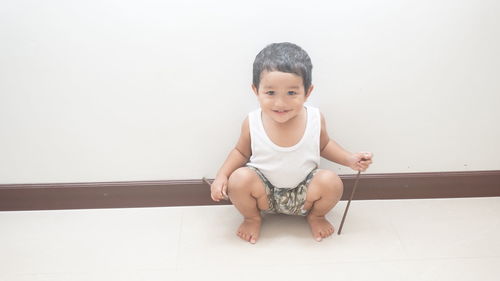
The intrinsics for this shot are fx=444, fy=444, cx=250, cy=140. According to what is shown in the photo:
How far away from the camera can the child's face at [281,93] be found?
114cm

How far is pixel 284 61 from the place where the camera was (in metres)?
1.13

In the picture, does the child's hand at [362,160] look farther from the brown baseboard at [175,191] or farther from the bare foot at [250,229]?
the bare foot at [250,229]

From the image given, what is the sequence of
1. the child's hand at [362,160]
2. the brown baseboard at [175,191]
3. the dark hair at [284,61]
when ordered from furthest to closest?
the brown baseboard at [175,191]
the child's hand at [362,160]
the dark hair at [284,61]

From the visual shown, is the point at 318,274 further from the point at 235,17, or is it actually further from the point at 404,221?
the point at 235,17

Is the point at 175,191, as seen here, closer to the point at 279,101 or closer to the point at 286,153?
the point at 286,153

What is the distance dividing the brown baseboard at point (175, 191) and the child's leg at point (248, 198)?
193 millimetres

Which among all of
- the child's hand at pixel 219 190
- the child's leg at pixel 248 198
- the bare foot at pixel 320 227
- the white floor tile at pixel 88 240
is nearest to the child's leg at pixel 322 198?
the bare foot at pixel 320 227

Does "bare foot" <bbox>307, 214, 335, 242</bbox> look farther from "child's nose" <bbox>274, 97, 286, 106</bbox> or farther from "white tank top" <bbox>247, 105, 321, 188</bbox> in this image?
"child's nose" <bbox>274, 97, 286, 106</bbox>

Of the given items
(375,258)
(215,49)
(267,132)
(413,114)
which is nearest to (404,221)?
(375,258)

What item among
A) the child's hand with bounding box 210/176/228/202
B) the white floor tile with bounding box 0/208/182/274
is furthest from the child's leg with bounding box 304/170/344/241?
the white floor tile with bounding box 0/208/182/274

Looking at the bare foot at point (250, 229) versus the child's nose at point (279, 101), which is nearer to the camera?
the child's nose at point (279, 101)

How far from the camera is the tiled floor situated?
3.96ft

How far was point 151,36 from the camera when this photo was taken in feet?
4.20

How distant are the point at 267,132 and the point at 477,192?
80 cm
